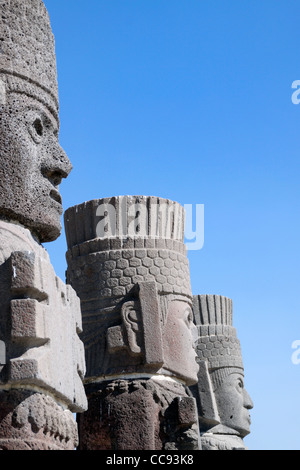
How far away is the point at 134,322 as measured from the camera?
808 cm

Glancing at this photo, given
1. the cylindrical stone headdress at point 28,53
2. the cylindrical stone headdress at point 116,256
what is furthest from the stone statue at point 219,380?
the cylindrical stone headdress at point 28,53

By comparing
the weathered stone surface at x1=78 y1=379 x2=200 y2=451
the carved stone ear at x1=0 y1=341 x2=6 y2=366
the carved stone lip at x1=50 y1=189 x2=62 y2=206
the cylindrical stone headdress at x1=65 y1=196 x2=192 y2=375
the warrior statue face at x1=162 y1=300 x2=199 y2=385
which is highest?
the cylindrical stone headdress at x1=65 y1=196 x2=192 y2=375

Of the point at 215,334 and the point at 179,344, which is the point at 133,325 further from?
the point at 215,334

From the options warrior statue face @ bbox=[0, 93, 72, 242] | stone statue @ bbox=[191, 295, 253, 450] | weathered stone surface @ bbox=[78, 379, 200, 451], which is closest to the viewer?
warrior statue face @ bbox=[0, 93, 72, 242]

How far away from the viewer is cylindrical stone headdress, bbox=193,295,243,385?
38.9 ft

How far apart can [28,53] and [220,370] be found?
6.74 meters

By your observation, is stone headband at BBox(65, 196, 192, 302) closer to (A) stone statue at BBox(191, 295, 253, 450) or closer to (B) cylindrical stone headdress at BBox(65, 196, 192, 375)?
(B) cylindrical stone headdress at BBox(65, 196, 192, 375)

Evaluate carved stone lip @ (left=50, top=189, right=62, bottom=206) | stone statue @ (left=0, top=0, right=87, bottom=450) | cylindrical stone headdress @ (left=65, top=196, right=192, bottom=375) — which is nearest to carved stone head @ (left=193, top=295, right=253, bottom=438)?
cylindrical stone headdress @ (left=65, top=196, right=192, bottom=375)

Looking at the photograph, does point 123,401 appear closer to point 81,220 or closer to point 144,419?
point 144,419

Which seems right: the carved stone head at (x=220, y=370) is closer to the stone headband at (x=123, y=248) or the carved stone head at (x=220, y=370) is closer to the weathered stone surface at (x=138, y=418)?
the stone headband at (x=123, y=248)

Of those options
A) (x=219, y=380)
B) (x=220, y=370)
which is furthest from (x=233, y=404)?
(x=220, y=370)

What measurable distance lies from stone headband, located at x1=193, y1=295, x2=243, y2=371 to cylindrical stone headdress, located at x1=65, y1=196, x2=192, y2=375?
308cm

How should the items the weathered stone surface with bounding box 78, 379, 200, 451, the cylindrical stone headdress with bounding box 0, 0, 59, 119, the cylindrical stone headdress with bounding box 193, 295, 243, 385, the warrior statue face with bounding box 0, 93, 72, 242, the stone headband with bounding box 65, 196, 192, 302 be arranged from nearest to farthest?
1. the warrior statue face with bounding box 0, 93, 72, 242
2. the cylindrical stone headdress with bounding box 0, 0, 59, 119
3. the weathered stone surface with bounding box 78, 379, 200, 451
4. the stone headband with bounding box 65, 196, 192, 302
5. the cylindrical stone headdress with bounding box 193, 295, 243, 385
